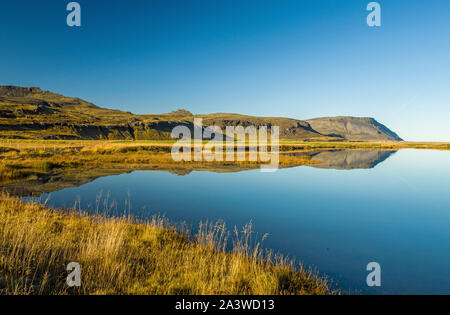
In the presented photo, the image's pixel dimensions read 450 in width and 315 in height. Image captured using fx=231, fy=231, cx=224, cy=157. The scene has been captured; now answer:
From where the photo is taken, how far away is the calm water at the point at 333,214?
808cm

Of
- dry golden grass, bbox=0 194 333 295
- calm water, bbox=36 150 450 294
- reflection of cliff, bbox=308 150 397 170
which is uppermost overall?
reflection of cliff, bbox=308 150 397 170

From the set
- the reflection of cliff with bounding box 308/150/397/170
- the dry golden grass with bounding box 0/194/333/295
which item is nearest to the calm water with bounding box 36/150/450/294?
the dry golden grass with bounding box 0/194/333/295

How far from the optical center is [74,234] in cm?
775

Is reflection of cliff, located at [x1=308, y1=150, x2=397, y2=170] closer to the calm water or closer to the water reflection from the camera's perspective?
the water reflection

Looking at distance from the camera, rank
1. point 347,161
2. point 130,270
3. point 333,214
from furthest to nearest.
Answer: point 347,161
point 333,214
point 130,270

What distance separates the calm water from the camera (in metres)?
8.08

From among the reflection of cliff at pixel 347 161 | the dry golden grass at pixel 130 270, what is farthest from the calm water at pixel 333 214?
the reflection of cliff at pixel 347 161

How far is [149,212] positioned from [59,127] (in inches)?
5237

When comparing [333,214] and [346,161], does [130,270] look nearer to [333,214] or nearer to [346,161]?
[333,214]

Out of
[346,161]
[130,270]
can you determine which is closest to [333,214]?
[130,270]

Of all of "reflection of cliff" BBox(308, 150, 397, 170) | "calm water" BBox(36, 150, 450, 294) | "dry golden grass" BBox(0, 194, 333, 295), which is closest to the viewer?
"dry golden grass" BBox(0, 194, 333, 295)

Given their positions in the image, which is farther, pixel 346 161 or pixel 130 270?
pixel 346 161

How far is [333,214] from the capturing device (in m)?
14.2
